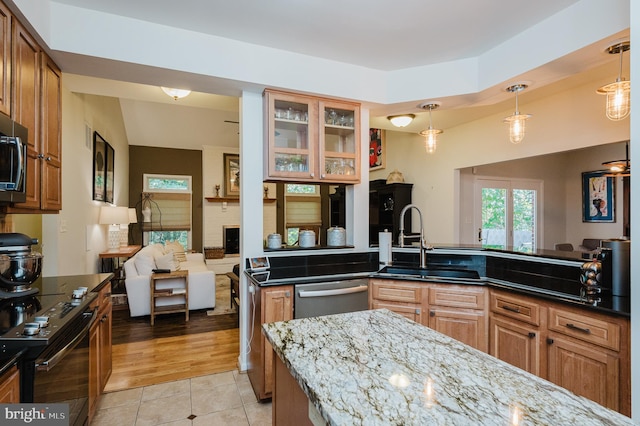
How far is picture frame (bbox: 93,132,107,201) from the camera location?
4.56m

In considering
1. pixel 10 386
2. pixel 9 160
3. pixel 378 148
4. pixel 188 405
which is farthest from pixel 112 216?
pixel 378 148

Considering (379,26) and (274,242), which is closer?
(379,26)

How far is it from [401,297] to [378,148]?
14.8 feet

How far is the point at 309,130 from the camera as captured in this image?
115 inches

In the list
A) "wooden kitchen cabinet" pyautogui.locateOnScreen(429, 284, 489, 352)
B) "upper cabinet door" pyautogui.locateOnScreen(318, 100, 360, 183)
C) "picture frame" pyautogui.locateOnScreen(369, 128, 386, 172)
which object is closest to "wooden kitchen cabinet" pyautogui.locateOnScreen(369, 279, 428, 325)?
"wooden kitchen cabinet" pyautogui.locateOnScreen(429, 284, 489, 352)

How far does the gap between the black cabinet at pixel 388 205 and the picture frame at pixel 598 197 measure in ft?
11.3

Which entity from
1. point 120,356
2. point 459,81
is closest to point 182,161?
point 120,356

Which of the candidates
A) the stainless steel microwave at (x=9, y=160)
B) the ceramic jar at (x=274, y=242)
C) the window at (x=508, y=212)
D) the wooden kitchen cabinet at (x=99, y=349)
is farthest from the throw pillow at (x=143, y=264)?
the window at (x=508, y=212)

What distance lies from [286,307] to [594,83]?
3983mm

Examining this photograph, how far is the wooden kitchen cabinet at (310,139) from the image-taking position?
2803 millimetres

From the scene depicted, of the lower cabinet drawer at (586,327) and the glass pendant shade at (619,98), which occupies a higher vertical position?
the glass pendant shade at (619,98)

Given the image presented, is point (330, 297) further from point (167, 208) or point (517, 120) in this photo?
point (167, 208)

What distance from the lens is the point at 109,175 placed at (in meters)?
5.45

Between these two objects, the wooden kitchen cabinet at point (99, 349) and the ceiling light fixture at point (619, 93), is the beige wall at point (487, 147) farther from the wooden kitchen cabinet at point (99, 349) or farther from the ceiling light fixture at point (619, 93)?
the wooden kitchen cabinet at point (99, 349)
